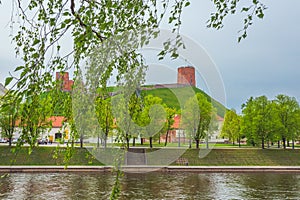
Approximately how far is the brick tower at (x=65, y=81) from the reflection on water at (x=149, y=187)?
10.4 m

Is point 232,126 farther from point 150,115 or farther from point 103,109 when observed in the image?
point 103,109

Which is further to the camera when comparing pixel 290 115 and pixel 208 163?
pixel 290 115

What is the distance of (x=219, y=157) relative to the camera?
27594mm

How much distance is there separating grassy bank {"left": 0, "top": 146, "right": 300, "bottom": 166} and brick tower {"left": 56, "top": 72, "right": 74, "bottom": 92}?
21.8m

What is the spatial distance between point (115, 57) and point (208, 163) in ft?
80.8

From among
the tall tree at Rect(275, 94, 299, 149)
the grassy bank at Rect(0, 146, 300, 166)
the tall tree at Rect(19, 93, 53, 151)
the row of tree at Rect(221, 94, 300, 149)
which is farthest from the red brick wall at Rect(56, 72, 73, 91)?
the tall tree at Rect(275, 94, 299, 149)

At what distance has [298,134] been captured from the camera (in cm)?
3478

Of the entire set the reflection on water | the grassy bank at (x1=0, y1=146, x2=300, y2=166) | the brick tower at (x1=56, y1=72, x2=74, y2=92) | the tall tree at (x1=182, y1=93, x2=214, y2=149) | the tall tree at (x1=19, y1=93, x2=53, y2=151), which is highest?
the tall tree at (x1=182, y1=93, x2=214, y2=149)

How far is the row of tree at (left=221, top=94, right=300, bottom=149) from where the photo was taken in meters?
32.6

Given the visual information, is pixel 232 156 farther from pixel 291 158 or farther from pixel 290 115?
pixel 290 115

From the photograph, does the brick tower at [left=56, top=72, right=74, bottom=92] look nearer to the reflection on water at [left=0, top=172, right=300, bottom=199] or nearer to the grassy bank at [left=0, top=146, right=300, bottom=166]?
the reflection on water at [left=0, top=172, right=300, bottom=199]

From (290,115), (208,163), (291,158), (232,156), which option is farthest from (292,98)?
(208,163)

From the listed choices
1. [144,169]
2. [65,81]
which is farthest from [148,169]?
[65,81]

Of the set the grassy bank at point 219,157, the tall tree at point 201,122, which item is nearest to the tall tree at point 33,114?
the grassy bank at point 219,157
